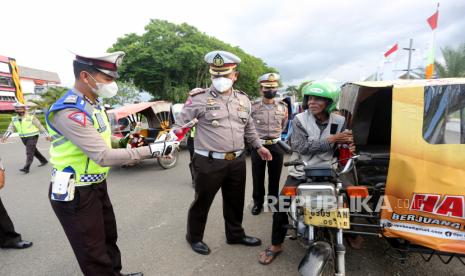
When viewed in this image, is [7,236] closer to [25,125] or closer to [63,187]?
[63,187]

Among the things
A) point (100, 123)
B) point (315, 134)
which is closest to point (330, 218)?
point (315, 134)

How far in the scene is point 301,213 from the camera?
6.52 ft

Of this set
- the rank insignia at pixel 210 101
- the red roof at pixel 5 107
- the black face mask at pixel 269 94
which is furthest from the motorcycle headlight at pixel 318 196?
the red roof at pixel 5 107

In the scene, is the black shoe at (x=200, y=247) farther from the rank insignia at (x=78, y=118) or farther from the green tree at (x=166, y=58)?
the green tree at (x=166, y=58)

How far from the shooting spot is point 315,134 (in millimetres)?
2463

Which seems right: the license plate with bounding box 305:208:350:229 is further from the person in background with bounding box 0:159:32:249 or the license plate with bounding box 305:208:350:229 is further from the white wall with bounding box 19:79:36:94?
the white wall with bounding box 19:79:36:94

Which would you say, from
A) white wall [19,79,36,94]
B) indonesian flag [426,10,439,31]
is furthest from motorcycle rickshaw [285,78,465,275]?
white wall [19,79,36,94]

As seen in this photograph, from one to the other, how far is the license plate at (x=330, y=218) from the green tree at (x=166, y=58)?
17.4 meters

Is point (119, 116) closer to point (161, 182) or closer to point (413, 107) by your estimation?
point (161, 182)

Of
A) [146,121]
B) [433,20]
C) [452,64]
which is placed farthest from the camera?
[452,64]

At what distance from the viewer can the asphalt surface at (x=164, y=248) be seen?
8.28ft

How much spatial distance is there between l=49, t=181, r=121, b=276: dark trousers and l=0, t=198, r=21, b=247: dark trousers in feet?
6.21

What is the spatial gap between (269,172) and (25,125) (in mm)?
6932

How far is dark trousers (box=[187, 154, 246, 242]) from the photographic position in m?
2.59
